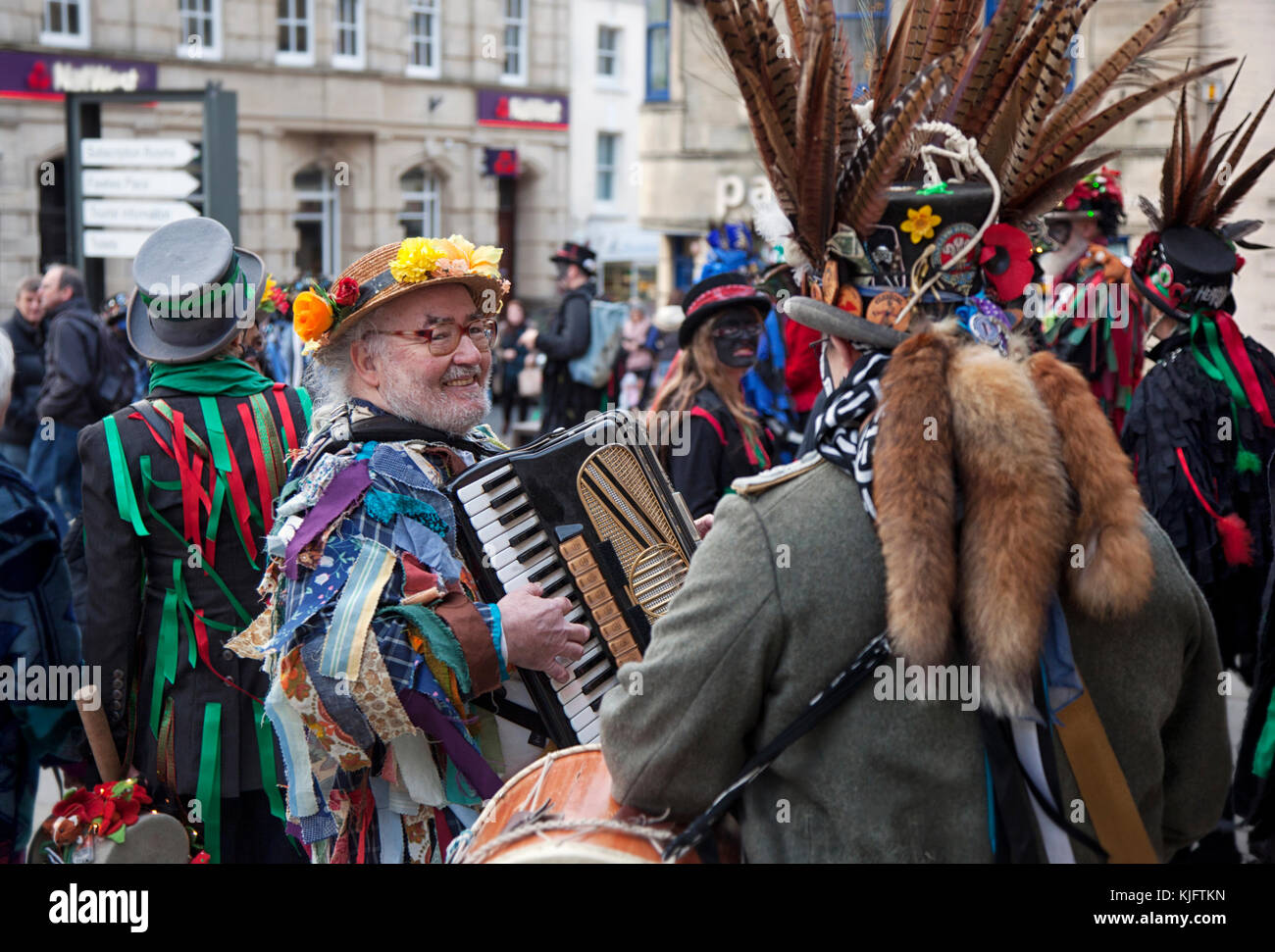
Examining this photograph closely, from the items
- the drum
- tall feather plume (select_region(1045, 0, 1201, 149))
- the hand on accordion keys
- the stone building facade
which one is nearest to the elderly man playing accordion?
the hand on accordion keys

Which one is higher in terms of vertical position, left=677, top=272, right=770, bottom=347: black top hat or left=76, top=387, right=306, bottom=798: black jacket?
left=677, top=272, right=770, bottom=347: black top hat

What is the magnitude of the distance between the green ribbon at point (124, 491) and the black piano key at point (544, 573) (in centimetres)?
135

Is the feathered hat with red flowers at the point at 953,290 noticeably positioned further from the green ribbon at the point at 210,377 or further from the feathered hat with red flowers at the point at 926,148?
the green ribbon at the point at 210,377

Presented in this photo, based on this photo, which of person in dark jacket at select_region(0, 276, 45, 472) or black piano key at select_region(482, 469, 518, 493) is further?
person in dark jacket at select_region(0, 276, 45, 472)

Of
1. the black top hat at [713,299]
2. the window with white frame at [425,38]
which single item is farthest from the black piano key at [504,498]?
the window with white frame at [425,38]

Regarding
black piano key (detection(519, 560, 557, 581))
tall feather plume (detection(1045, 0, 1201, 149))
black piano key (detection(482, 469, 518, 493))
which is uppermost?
tall feather plume (detection(1045, 0, 1201, 149))

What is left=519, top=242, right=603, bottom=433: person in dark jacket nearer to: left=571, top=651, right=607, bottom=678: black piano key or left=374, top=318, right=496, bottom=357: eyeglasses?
left=374, top=318, right=496, bottom=357: eyeglasses

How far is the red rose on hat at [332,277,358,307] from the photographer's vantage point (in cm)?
290

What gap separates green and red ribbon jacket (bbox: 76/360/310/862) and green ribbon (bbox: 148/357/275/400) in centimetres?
14

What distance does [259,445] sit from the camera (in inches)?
141

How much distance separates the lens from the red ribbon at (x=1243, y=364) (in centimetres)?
451
